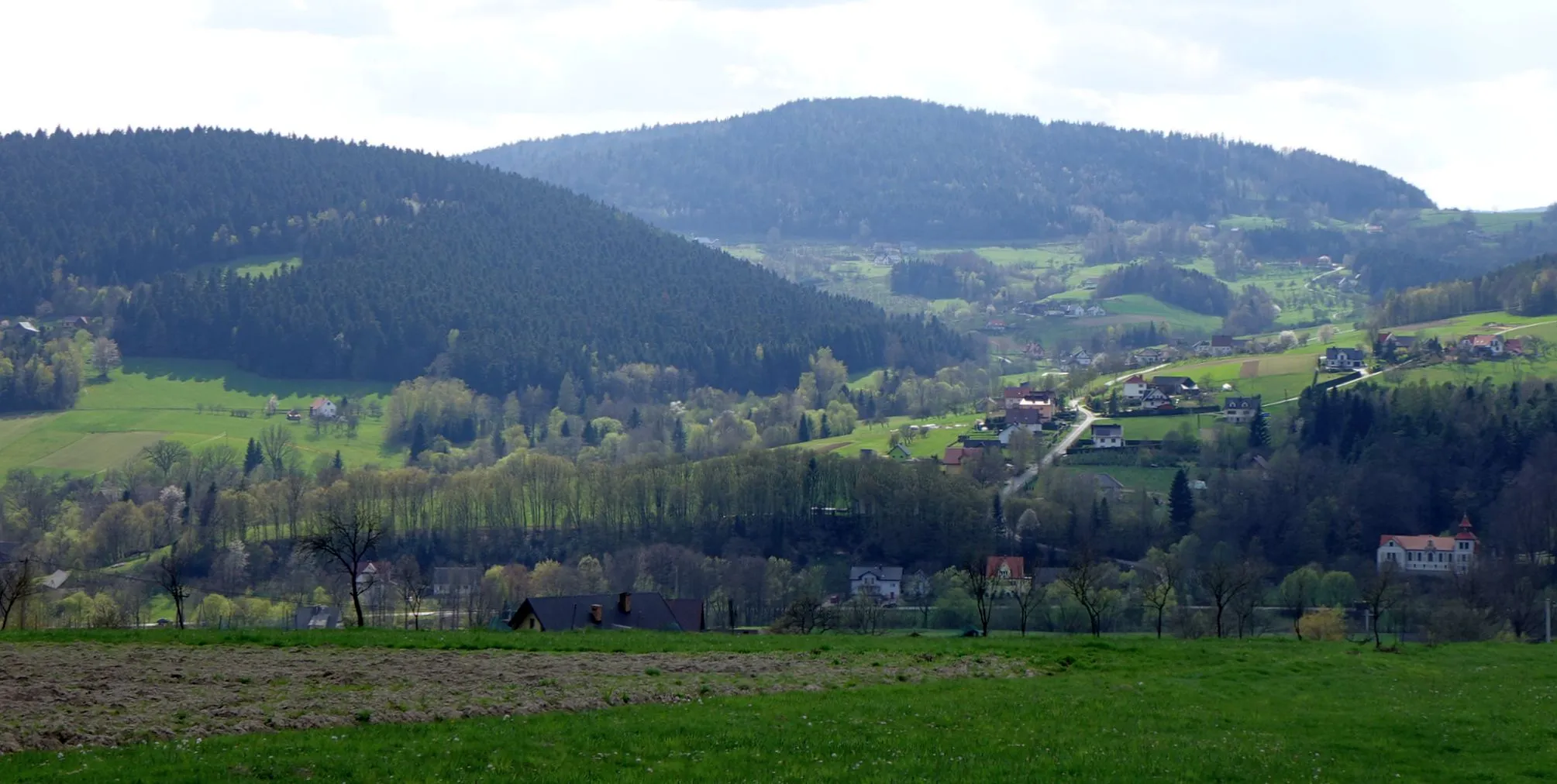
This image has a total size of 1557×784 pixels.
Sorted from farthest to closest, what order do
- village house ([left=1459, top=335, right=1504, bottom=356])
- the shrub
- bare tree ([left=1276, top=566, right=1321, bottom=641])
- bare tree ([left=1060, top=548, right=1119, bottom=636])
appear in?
1. village house ([left=1459, top=335, right=1504, bottom=356])
2. bare tree ([left=1276, top=566, right=1321, bottom=641])
3. the shrub
4. bare tree ([left=1060, top=548, right=1119, bottom=636])

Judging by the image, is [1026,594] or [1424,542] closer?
[1026,594]

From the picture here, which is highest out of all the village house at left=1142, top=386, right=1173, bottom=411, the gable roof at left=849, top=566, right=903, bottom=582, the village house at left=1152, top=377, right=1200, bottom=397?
the village house at left=1152, top=377, right=1200, bottom=397

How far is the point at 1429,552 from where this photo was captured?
108312 mm

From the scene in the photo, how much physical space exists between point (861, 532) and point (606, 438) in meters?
68.7

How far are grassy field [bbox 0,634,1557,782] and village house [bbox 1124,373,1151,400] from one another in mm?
133688

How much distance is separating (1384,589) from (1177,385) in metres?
98.3

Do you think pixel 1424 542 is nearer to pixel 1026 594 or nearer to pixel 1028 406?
pixel 1026 594

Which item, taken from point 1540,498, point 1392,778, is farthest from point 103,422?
point 1392,778

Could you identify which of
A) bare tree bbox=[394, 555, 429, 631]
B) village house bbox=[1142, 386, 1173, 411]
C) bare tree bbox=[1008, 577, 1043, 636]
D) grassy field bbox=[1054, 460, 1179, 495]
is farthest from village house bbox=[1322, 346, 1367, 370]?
bare tree bbox=[394, 555, 429, 631]

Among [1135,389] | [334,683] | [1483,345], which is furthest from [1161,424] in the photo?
[334,683]

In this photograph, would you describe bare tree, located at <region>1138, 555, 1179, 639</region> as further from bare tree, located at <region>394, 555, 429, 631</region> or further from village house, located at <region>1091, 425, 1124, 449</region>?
bare tree, located at <region>394, 555, 429, 631</region>

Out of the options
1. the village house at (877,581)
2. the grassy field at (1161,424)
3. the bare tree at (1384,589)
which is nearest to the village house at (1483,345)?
the grassy field at (1161,424)

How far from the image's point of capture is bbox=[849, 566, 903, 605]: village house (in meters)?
111

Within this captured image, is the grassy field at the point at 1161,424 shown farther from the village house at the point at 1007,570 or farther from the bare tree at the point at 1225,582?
the bare tree at the point at 1225,582
